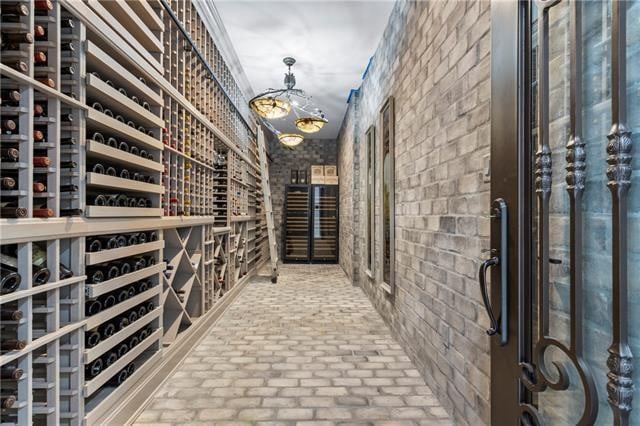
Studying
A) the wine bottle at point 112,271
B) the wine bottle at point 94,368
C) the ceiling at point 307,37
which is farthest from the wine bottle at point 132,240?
the ceiling at point 307,37

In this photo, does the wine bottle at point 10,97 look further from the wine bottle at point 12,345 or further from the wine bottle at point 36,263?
the wine bottle at point 12,345

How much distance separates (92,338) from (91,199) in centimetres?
69

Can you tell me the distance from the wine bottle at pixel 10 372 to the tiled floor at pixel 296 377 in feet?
3.00

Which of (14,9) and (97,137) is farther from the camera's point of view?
(97,137)

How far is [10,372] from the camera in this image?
116cm

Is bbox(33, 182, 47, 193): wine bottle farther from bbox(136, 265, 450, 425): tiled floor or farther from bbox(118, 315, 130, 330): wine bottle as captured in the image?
bbox(136, 265, 450, 425): tiled floor

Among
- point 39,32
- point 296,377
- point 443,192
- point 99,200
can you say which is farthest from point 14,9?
point 296,377

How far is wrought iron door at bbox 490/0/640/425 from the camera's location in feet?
2.38

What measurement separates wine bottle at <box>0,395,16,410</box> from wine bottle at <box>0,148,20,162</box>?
0.80 metres

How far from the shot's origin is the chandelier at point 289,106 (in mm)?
4426

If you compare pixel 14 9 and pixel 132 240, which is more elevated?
pixel 14 9

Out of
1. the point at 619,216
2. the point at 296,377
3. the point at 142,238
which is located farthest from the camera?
the point at 296,377

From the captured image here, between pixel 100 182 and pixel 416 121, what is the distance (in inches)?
80.3

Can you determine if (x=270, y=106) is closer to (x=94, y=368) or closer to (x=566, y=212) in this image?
(x=94, y=368)
